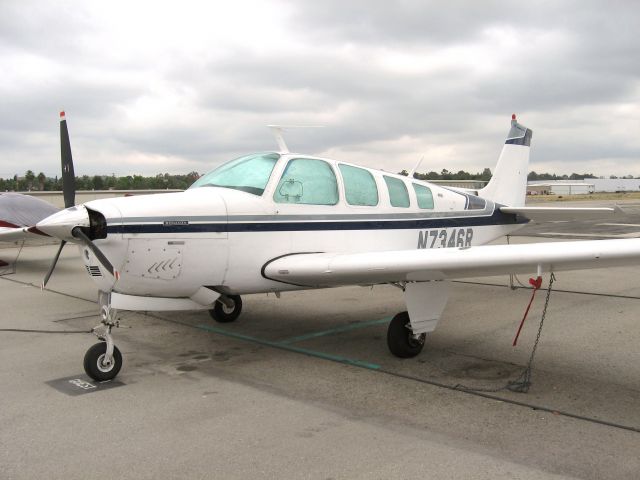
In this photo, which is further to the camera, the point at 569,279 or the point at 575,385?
the point at 569,279

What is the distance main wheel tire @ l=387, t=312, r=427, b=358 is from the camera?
5.77 meters

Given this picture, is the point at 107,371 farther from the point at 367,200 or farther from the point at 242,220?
the point at 367,200

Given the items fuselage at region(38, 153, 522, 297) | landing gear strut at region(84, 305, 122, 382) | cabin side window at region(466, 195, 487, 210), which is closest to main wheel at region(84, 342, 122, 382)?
landing gear strut at region(84, 305, 122, 382)

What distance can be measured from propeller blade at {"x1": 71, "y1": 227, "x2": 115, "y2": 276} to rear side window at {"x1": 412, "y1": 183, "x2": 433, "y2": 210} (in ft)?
13.5

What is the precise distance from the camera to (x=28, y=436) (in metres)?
3.86

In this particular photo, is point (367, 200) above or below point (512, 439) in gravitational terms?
above

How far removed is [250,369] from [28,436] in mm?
2102

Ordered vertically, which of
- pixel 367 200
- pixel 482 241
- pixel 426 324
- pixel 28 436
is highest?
pixel 367 200

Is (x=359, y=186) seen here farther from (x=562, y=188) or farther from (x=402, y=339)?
(x=562, y=188)

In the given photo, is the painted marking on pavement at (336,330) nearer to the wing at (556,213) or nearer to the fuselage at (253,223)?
the fuselage at (253,223)

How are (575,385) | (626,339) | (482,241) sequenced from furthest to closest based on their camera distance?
(482,241)
(626,339)
(575,385)

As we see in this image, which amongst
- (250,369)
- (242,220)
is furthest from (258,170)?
(250,369)

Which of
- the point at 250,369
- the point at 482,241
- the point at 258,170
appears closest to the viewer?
the point at 250,369

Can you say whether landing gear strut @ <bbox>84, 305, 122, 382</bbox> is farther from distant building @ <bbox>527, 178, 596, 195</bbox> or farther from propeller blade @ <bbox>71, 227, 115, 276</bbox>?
distant building @ <bbox>527, 178, 596, 195</bbox>
